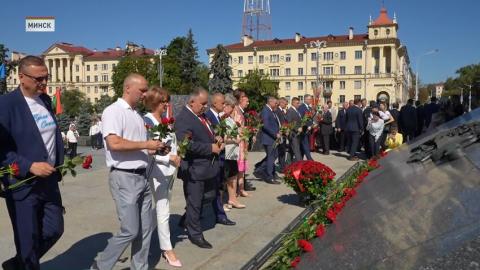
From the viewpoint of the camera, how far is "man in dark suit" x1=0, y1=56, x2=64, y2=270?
3436 mm

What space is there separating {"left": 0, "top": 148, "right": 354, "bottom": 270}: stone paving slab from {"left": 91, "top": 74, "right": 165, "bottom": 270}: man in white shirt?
727 mm

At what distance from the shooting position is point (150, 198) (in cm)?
415

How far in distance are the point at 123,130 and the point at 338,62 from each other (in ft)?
298

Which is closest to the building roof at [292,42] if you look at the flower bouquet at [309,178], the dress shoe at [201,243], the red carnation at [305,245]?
the flower bouquet at [309,178]

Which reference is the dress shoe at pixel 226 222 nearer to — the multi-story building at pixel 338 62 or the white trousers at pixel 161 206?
the white trousers at pixel 161 206

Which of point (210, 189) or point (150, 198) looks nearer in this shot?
point (150, 198)

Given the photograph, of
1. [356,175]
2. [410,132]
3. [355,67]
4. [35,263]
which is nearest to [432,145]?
[356,175]

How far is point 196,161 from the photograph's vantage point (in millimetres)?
5066

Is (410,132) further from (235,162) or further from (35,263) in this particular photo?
(35,263)

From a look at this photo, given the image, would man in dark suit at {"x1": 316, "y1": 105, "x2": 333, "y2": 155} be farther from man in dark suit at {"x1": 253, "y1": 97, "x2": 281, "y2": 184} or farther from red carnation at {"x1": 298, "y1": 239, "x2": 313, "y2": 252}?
red carnation at {"x1": 298, "y1": 239, "x2": 313, "y2": 252}

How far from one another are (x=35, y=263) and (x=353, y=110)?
10795mm

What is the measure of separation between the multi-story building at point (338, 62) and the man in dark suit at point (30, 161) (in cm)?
8052

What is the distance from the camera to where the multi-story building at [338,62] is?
86938 mm

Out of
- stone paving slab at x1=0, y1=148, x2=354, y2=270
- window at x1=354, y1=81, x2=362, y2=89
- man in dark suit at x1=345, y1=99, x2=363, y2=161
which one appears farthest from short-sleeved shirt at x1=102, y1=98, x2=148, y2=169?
window at x1=354, y1=81, x2=362, y2=89
